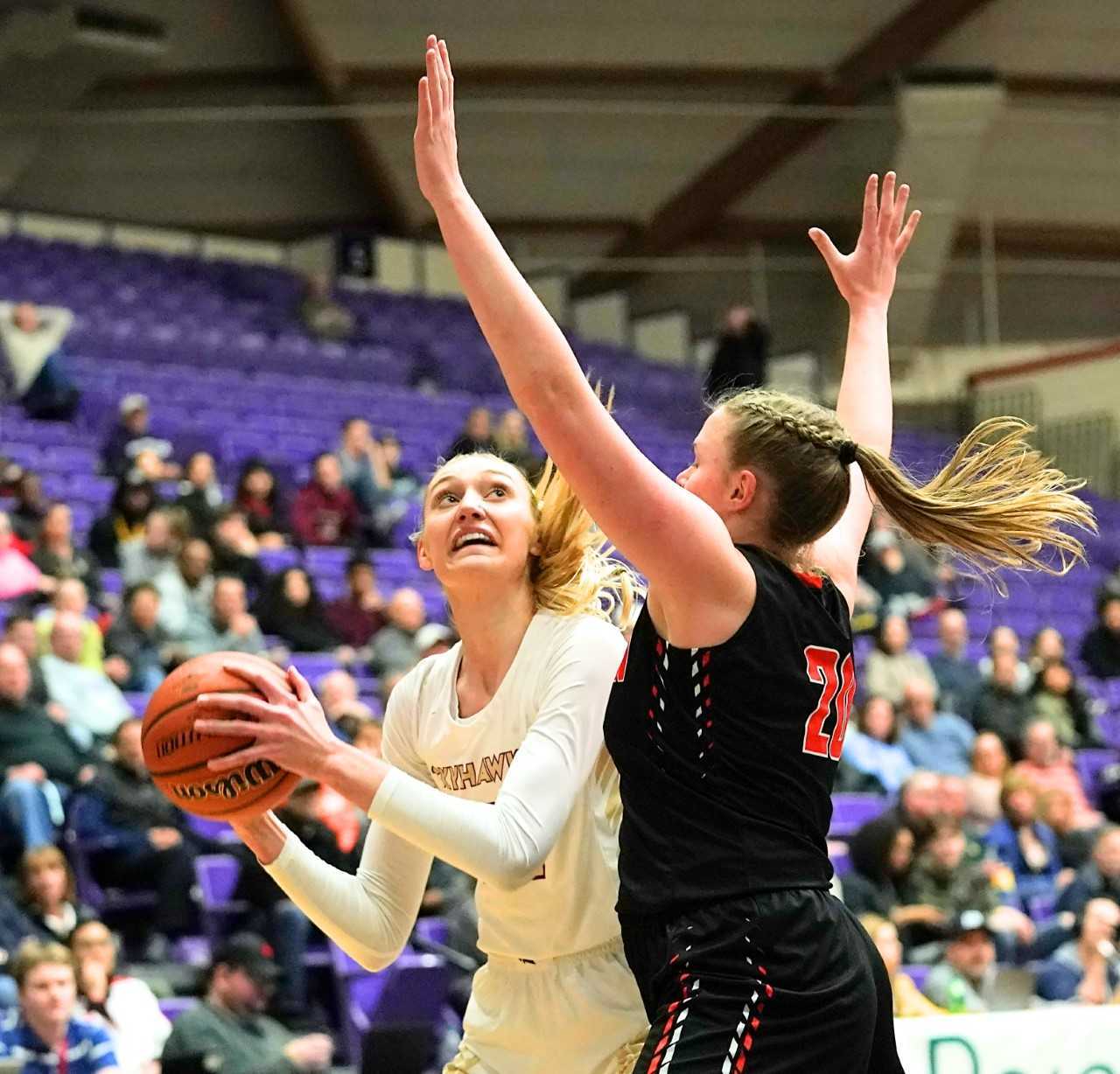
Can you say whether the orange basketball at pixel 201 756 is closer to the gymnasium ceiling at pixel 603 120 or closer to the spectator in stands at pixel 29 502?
the spectator in stands at pixel 29 502

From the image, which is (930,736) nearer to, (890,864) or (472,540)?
(890,864)

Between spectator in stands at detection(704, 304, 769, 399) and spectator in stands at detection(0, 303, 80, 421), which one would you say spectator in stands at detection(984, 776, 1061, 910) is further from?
spectator in stands at detection(704, 304, 769, 399)

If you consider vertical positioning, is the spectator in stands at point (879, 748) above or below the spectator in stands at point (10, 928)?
above

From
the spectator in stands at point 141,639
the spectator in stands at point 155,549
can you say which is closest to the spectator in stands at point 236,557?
the spectator in stands at point 155,549

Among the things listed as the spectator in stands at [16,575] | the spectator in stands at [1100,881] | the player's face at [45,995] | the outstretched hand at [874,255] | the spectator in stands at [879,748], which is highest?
the outstretched hand at [874,255]

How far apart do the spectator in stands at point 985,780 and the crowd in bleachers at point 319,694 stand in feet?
0.04

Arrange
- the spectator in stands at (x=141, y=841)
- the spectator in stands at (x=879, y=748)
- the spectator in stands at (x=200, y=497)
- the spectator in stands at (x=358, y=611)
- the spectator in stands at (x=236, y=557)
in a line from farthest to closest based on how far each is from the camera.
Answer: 1. the spectator in stands at (x=200, y=497)
2. the spectator in stands at (x=358, y=611)
3. the spectator in stands at (x=236, y=557)
4. the spectator in stands at (x=879, y=748)
5. the spectator in stands at (x=141, y=841)

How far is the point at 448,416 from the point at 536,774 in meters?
12.1

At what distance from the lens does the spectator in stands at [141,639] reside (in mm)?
8586

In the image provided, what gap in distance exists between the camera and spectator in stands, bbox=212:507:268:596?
33.2ft

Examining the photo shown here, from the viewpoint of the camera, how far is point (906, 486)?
2762 millimetres

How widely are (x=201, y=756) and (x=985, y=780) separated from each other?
23.9 ft

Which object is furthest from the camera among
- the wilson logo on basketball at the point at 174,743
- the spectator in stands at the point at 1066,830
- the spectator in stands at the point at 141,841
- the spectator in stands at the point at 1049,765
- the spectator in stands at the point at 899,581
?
the spectator in stands at the point at 899,581

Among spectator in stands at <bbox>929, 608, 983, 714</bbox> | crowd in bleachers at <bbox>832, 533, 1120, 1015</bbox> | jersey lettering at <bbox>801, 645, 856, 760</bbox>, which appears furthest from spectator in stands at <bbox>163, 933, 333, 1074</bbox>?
spectator in stands at <bbox>929, 608, 983, 714</bbox>
